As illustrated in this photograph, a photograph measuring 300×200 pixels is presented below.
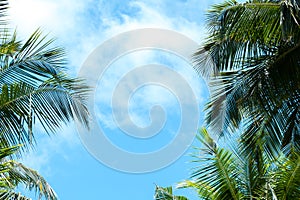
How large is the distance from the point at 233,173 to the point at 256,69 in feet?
5.89

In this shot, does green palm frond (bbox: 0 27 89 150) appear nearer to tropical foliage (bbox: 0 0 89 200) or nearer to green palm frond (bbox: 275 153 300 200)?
tropical foliage (bbox: 0 0 89 200)

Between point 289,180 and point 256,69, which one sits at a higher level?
point 256,69

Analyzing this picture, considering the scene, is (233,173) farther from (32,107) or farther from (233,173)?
(32,107)

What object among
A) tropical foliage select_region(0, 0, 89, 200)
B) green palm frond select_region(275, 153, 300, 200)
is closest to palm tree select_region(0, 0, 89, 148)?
tropical foliage select_region(0, 0, 89, 200)

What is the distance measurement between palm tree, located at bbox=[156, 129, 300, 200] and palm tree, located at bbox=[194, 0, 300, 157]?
0.24m

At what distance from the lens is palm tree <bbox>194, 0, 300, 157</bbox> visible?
8.86 metres

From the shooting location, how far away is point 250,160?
9.48m

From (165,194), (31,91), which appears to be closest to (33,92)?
(31,91)

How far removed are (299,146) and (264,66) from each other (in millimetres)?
1698

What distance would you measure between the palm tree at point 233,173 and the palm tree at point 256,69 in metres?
0.24

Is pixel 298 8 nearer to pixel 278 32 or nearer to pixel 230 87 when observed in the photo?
pixel 278 32

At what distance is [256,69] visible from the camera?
9.26 metres

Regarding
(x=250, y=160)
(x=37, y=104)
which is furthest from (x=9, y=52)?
(x=250, y=160)

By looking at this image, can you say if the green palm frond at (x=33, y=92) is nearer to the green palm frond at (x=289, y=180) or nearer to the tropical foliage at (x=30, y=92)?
the tropical foliage at (x=30, y=92)
